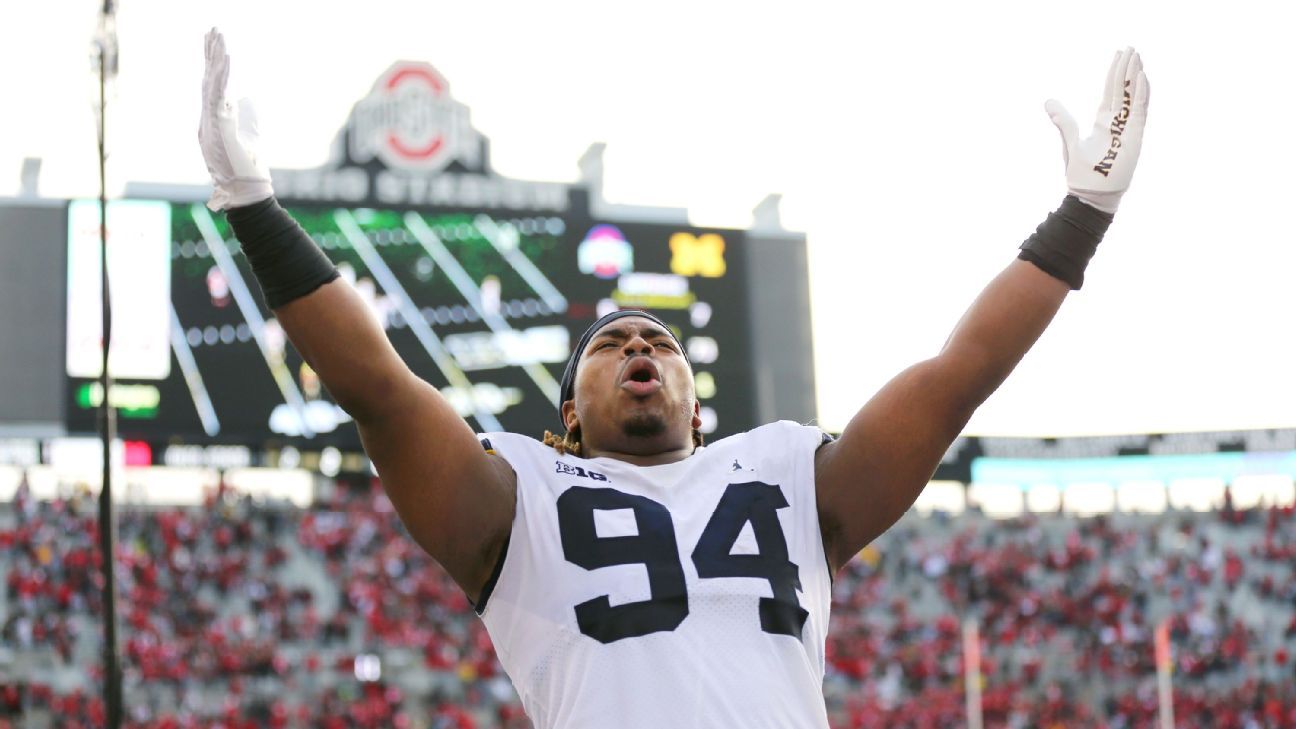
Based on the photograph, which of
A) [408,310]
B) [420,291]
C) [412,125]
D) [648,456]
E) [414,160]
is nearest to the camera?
[648,456]

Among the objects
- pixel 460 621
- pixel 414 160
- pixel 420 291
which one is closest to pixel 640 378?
pixel 420 291

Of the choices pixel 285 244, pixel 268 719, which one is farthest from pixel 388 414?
pixel 268 719

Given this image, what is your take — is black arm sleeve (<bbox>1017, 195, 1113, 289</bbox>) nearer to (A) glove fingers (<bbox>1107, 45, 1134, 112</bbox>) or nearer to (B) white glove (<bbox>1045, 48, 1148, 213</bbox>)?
(B) white glove (<bbox>1045, 48, 1148, 213</bbox>)

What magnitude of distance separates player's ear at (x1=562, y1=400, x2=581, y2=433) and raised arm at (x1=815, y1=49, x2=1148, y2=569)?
59 cm

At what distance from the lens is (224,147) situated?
2842 millimetres

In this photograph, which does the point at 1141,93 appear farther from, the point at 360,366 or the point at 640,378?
the point at 360,366

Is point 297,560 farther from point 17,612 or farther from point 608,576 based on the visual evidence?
point 608,576

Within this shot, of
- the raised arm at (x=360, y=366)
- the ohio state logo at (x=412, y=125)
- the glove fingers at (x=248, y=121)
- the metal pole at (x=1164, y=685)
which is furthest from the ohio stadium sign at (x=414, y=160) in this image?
the raised arm at (x=360, y=366)

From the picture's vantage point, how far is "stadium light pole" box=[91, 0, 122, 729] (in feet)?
31.7

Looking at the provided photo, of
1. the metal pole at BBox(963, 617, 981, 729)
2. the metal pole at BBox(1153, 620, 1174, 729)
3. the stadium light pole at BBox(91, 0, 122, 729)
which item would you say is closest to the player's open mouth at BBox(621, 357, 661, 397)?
the stadium light pole at BBox(91, 0, 122, 729)

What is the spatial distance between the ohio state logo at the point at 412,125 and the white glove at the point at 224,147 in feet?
69.2

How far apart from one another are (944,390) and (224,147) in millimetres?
1443

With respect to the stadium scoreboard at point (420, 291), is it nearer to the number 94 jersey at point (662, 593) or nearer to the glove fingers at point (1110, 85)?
the glove fingers at point (1110, 85)

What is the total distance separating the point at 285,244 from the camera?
2850 millimetres
